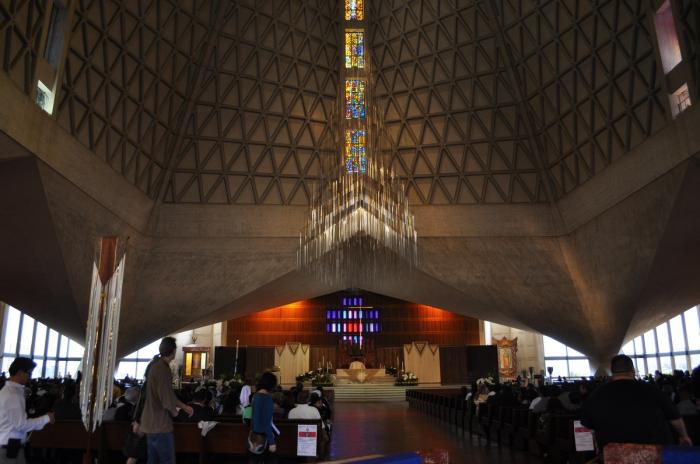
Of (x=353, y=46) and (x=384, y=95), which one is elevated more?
(x=353, y=46)

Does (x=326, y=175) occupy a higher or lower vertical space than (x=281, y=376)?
higher


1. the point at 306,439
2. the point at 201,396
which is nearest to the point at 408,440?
the point at 306,439

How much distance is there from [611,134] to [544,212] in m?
5.14

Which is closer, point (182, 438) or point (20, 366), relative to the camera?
point (20, 366)

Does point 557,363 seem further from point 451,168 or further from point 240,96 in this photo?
point 240,96

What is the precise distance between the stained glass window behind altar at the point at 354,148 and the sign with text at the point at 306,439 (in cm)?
1029

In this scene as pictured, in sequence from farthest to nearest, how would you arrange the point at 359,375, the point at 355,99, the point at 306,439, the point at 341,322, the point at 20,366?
1. the point at 341,322
2. the point at 359,375
3. the point at 355,99
4. the point at 306,439
5. the point at 20,366

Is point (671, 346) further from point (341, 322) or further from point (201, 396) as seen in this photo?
point (201, 396)

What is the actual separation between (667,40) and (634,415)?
1363 centimetres

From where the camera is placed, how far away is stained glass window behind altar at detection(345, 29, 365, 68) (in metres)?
21.6

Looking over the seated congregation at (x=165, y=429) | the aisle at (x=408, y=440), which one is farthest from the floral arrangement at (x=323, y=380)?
the seated congregation at (x=165, y=429)

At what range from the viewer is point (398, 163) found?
871 inches

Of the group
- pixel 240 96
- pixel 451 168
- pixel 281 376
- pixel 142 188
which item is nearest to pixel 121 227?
pixel 142 188

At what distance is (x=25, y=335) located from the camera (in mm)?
23438
